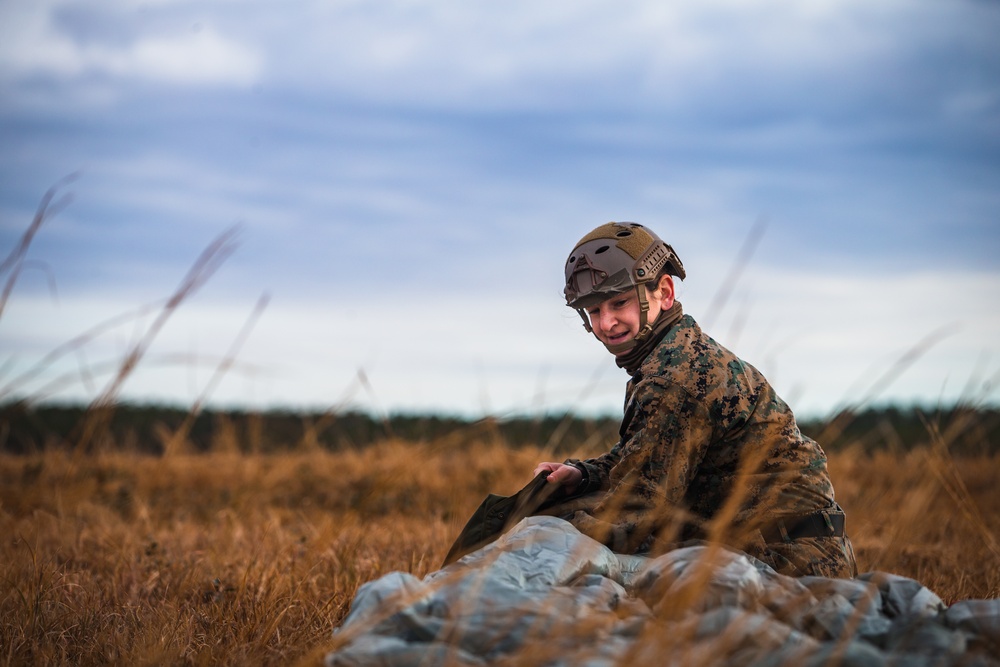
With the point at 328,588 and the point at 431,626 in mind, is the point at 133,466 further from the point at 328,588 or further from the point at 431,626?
the point at 431,626

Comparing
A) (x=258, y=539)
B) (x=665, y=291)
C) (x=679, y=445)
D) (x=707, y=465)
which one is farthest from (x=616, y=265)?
(x=258, y=539)

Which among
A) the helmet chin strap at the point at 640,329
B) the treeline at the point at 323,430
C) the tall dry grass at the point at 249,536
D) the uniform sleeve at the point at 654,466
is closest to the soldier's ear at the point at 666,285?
the helmet chin strap at the point at 640,329

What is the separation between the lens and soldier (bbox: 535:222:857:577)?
3436 millimetres

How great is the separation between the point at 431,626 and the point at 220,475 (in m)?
7.91

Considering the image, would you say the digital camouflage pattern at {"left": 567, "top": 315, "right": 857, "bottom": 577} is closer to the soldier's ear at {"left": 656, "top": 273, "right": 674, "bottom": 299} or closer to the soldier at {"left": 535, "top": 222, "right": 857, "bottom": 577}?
the soldier at {"left": 535, "top": 222, "right": 857, "bottom": 577}

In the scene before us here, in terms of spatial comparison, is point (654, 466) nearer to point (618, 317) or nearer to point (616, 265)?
point (618, 317)

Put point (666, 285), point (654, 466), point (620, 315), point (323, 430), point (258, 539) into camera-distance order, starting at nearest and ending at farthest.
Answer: point (654, 466) → point (620, 315) → point (666, 285) → point (258, 539) → point (323, 430)

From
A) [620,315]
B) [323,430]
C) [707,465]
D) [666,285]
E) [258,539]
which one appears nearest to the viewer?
[707,465]

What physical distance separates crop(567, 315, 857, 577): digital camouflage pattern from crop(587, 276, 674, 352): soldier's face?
0.16 meters

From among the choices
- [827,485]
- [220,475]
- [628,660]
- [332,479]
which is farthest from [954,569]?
[220,475]

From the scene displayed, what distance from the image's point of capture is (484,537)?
146 inches

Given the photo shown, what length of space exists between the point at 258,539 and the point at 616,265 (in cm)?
375

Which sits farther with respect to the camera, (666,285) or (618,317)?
(666,285)

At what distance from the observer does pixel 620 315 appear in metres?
3.82
